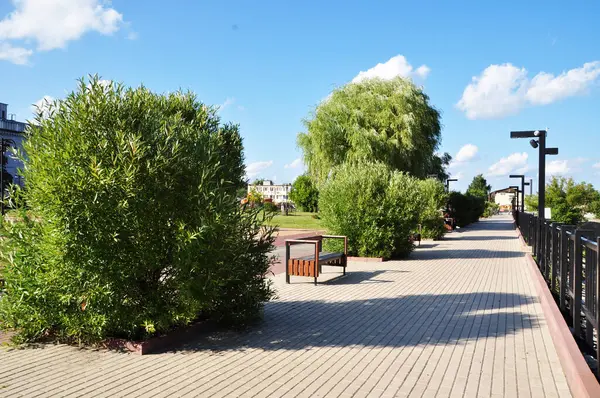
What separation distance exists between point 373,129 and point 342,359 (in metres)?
20.5

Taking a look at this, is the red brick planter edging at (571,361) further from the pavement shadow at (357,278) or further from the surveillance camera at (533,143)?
the surveillance camera at (533,143)

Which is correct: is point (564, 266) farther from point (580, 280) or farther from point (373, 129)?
point (373, 129)

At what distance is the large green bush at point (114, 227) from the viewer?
19.8 ft

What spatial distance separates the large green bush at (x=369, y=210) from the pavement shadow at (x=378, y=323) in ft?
20.8

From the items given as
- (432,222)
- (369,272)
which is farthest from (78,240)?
(432,222)

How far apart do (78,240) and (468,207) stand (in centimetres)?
4205

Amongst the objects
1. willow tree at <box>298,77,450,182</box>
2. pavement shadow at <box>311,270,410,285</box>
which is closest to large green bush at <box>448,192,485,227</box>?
willow tree at <box>298,77,450,182</box>

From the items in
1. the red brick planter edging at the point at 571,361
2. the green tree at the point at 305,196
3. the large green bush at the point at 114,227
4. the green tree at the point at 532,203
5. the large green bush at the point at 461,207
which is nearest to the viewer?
the red brick planter edging at the point at 571,361

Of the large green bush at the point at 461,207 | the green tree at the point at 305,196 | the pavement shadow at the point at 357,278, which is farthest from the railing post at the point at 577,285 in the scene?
the green tree at the point at 305,196

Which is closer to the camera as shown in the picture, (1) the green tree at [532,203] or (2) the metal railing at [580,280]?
(2) the metal railing at [580,280]

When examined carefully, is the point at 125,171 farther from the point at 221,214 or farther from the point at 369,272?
the point at 369,272

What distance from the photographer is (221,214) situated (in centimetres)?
623

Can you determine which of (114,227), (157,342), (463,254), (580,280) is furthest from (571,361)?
(463,254)

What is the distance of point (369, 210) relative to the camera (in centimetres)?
1659
